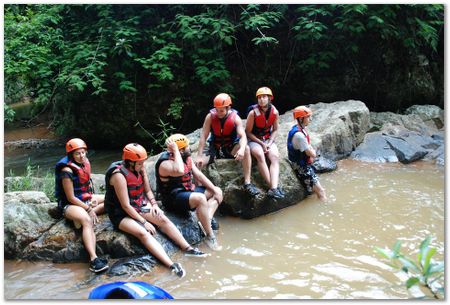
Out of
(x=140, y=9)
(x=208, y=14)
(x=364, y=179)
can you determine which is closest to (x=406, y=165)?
(x=364, y=179)

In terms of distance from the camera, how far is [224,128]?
5992 millimetres

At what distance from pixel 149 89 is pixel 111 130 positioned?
162 centimetres

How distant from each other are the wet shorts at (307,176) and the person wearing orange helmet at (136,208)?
2.24 m

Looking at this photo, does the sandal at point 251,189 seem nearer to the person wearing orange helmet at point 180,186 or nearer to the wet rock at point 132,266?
the person wearing orange helmet at point 180,186

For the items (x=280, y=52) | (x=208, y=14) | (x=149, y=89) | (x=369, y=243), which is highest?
(x=208, y=14)

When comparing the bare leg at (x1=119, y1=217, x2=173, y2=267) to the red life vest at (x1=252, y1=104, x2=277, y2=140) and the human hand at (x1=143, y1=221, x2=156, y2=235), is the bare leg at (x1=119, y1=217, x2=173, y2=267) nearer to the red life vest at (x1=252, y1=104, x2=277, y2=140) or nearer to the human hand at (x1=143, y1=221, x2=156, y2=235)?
the human hand at (x1=143, y1=221, x2=156, y2=235)

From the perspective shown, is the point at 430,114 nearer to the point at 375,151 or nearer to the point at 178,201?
the point at 375,151

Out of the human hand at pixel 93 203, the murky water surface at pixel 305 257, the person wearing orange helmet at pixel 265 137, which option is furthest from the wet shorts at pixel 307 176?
the human hand at pixel 93 203

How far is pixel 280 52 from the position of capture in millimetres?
10758

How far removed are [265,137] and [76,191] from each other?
2917 mm

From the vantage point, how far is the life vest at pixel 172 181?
5066 millimetres

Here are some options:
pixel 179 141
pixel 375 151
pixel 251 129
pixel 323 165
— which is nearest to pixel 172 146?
pixel 179 141

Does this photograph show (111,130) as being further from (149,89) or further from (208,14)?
(208,14)

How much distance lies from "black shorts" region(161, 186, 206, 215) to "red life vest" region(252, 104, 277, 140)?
1.67 metres
